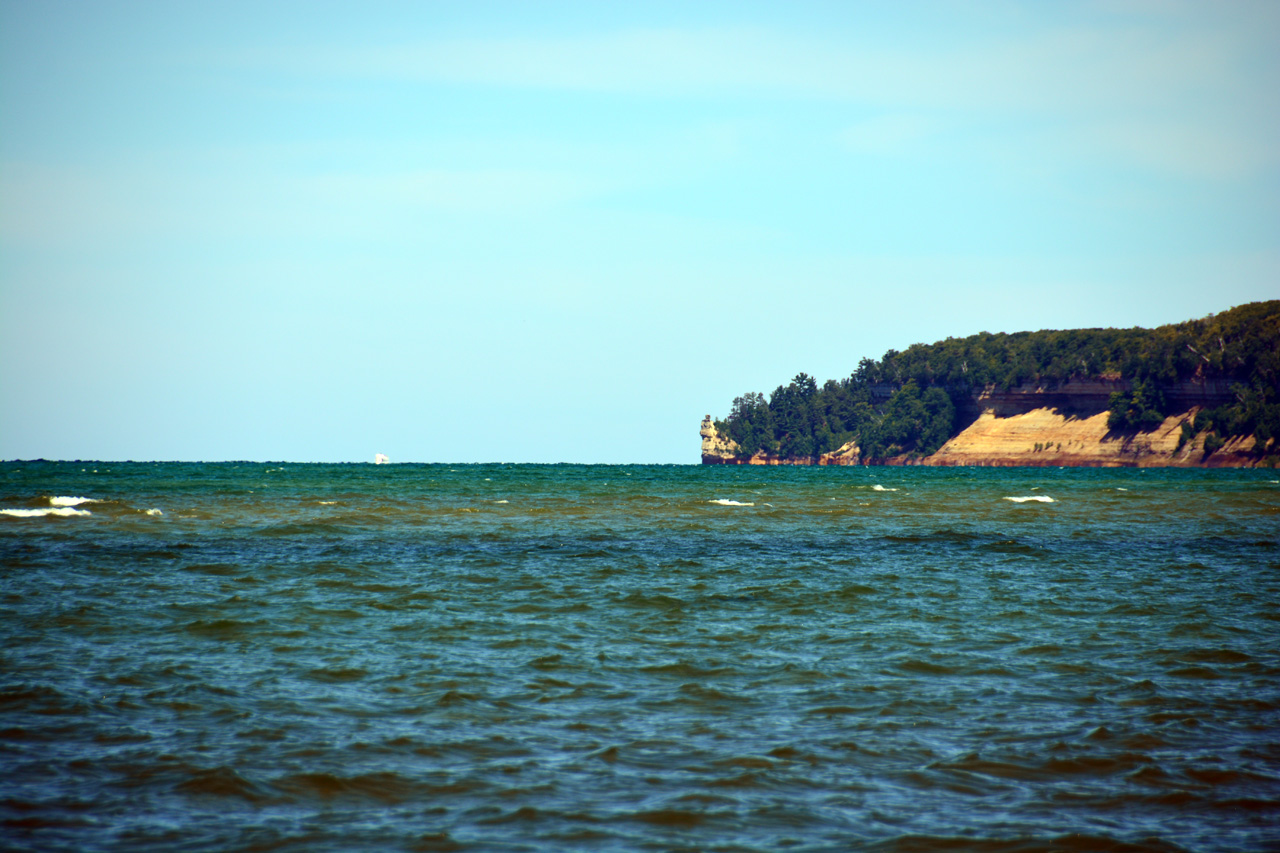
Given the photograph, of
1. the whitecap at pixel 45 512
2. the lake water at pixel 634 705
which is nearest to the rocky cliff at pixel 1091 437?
the lake water at pixel 634 705

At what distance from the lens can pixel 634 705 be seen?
8938mm

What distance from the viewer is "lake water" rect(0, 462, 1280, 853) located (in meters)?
6.32

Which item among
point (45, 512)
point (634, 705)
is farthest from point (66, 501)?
point (634, 705)

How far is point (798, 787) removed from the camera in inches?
271

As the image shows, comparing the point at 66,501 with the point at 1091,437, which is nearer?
the point at 66,501

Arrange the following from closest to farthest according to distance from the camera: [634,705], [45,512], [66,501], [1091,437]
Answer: [634,705] → [45,512] → [66,501] → [1091,437]

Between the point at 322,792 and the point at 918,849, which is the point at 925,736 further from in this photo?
the point at 322,792

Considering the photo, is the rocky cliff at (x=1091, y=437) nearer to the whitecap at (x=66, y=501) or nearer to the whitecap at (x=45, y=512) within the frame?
the whitecap at (x=66, y=501)

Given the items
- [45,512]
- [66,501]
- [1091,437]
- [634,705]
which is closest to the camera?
[634,705]

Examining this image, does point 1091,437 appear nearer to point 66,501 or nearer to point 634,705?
point 66,501

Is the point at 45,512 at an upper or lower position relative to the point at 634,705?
upper

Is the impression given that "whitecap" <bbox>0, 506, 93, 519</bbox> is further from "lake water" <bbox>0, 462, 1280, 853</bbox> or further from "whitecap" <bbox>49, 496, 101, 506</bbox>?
"lake water" <bbox>0, 462, 1280, 853</bbox>

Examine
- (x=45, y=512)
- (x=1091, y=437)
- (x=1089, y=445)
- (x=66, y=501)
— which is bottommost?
(x=45, y=512)

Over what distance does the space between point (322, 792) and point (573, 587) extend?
9950mm
